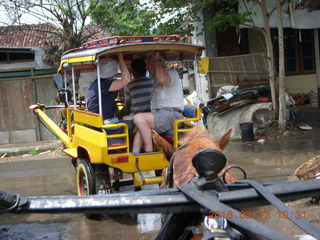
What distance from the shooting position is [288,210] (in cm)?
172

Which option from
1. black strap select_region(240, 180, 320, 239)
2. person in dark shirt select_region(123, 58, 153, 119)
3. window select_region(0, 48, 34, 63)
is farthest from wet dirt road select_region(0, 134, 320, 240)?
window select_region(0, 48, 34, 63)

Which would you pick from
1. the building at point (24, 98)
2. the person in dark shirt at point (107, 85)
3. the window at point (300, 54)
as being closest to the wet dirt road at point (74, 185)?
the person in dark shirt at point (107, 85)

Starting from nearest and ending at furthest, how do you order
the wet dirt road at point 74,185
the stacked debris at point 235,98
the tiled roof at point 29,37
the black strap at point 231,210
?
the black strap at point 231,210, the wet dirt road at point 74,185, the stacked debris at point 235,98, the tiled roof at point 29,37

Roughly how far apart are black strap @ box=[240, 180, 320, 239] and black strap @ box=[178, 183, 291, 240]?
0.11m

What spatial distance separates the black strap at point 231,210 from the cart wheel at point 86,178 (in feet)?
14.2

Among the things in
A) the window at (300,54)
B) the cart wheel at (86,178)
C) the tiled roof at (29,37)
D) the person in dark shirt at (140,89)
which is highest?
the tiled roof at (29,37)

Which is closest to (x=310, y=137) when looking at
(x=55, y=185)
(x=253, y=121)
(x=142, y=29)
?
(x=253, y=121)

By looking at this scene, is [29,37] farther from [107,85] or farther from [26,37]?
[107,85]

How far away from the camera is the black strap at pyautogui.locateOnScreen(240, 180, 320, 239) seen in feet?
5.27

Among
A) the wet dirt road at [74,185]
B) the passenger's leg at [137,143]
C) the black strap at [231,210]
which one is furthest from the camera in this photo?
the passenger's leg at [137,143]

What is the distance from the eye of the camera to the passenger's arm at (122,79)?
5.89 metres

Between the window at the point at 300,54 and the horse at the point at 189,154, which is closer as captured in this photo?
the horse at the point at 189,154

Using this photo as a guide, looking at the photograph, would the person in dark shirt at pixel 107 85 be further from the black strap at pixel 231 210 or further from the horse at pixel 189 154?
the black strap at pixel 231 210

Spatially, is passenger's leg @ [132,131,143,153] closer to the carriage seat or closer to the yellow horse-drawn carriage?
the yellow horse-drawn carriage
